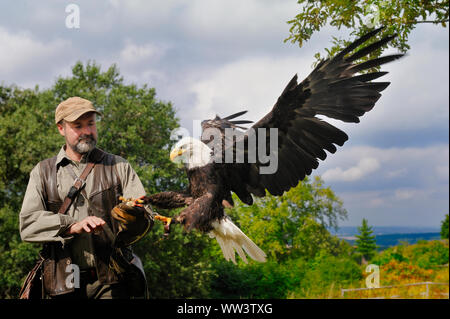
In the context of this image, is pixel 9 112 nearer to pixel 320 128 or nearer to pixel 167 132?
pixel 167 132

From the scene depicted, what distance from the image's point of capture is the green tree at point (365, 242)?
2350 cm

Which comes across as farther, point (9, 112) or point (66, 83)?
point (9, 112)

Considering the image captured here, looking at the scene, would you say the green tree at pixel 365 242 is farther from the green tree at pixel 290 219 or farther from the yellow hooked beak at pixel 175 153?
the yellow hooked beak at pixel 175 153

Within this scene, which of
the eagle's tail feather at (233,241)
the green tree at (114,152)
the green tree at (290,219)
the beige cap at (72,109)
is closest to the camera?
the beige cap at (72,109)

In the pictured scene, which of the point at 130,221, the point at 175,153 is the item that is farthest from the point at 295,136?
the point at 130,221

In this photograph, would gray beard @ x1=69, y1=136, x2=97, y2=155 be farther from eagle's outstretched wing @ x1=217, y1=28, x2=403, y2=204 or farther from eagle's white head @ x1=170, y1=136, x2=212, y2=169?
eagle's outstretched wing @ x1=217, y1=28, x2=403, y2=204

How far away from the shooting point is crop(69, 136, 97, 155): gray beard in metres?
2.78

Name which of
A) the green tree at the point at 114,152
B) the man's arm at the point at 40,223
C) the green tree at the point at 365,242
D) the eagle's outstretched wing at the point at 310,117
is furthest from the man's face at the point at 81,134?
the green tree at the point at 365,242

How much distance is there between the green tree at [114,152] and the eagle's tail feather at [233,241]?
24.5ft

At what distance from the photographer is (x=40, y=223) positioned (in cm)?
259

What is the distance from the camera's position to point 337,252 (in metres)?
21.5

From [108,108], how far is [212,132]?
9.60 metres

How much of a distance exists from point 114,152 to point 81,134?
28.9ft
